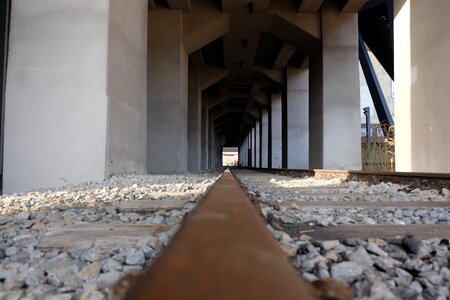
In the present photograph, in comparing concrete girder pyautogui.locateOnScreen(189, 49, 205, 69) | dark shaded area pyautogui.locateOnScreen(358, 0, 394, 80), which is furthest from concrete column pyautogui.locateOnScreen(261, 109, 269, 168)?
dark shaded area pyautogui.locateOnScreen(358, 0, 394, 80)

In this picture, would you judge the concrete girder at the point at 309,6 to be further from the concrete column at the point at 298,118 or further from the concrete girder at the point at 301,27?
the concrete column at the point at 298,118

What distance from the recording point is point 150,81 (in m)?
11.6

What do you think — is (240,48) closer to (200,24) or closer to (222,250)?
(200,24)

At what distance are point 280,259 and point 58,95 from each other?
5544mm

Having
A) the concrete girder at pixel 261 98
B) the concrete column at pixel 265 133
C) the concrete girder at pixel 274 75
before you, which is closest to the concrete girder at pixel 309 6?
the concrete girder at pixel 274 75

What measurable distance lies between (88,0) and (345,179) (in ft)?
16.0

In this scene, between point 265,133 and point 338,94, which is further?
point 265,133

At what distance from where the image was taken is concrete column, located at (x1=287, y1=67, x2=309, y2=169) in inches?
722

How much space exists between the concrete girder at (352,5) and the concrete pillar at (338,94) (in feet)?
0.66

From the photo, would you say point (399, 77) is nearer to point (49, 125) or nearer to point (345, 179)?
point (345, 179)

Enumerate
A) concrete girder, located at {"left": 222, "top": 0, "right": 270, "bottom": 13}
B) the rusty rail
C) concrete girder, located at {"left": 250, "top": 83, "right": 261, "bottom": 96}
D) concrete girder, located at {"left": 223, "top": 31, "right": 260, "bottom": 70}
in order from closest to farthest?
the rusty rail, concrete girder, located at {"left": 222, "top": 0, "right": 270, "bottom": 13}, concrete girder, located at {"left": 223, "top": 31, "right": 260, "bottom": 70}, concrete girder, located at {"left": 250, "top": 83, "right": 261, "bottom": 96}

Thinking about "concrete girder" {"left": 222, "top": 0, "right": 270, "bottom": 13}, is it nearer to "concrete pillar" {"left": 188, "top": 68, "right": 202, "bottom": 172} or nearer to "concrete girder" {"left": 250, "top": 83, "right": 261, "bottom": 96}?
"concrete pillar" {"left": 188, "top": 68, "right": 202, "bottom": 172}

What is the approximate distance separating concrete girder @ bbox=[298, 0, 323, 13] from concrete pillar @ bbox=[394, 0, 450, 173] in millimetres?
3924

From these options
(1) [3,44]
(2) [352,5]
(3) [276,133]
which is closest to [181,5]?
(2) [352,5]
